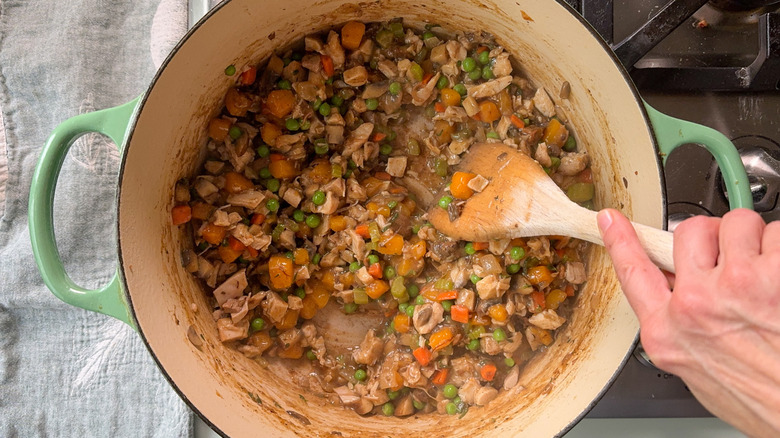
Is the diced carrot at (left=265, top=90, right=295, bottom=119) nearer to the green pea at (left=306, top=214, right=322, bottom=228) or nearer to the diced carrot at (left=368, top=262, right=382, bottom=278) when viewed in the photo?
the green pea at (left=306, top=214, right=322, bottom=228)

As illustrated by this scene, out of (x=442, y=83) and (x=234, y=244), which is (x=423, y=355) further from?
(x=442, y=83)

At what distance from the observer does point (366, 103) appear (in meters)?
2.46

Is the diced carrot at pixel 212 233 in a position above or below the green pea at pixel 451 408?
above

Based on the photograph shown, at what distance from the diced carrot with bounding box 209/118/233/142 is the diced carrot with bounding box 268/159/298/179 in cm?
23

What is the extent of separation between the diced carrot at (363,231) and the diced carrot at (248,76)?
0.77 metres

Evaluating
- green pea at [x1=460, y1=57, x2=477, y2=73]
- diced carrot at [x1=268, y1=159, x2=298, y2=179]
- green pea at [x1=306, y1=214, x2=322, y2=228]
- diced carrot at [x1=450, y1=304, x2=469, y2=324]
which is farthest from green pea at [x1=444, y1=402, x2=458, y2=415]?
green pea at [x1=460, y1=57, x2=477, y2=73]

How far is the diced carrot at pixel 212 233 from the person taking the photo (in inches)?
90.6

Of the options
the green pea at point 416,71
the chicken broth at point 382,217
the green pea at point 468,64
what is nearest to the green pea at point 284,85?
the chicken broth at point 382,217

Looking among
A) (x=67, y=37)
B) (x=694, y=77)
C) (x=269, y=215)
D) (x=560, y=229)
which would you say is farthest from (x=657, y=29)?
(x=67, y=37)

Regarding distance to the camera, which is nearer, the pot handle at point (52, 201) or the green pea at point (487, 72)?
the pot handle at point (52, 201)

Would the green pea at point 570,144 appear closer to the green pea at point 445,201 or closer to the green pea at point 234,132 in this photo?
the green pea at point 445,201

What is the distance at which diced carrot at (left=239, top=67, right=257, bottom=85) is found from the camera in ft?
7.52

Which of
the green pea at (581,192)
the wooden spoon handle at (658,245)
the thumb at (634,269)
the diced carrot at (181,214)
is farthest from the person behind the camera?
the green pea at (581,192)

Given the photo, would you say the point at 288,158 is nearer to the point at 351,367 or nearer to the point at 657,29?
the point at 351,367
